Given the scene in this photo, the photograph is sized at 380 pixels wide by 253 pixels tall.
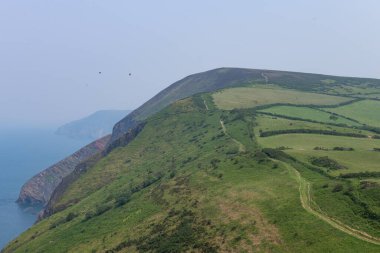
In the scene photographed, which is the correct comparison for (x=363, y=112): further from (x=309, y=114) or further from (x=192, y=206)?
(x=192, y=206)

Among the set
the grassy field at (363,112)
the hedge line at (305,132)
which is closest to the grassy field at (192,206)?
the hedge line at (305,132)

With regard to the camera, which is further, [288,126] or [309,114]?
[309,114]

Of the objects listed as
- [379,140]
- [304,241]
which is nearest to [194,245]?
[304,241]

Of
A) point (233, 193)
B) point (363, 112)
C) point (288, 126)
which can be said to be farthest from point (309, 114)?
point (233, 193)

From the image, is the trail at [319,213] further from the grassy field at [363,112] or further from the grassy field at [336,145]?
the grassy field at [363,112]

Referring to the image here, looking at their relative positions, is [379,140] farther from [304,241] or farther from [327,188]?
[304,241]

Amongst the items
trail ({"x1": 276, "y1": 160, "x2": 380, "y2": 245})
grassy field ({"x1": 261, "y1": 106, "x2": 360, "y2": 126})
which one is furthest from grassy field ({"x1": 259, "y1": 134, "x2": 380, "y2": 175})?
grassy field ({"x1": 261, "y1": 106, "x2": 360, "y2": 126})

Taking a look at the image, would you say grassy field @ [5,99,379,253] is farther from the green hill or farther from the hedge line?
the hedge line
